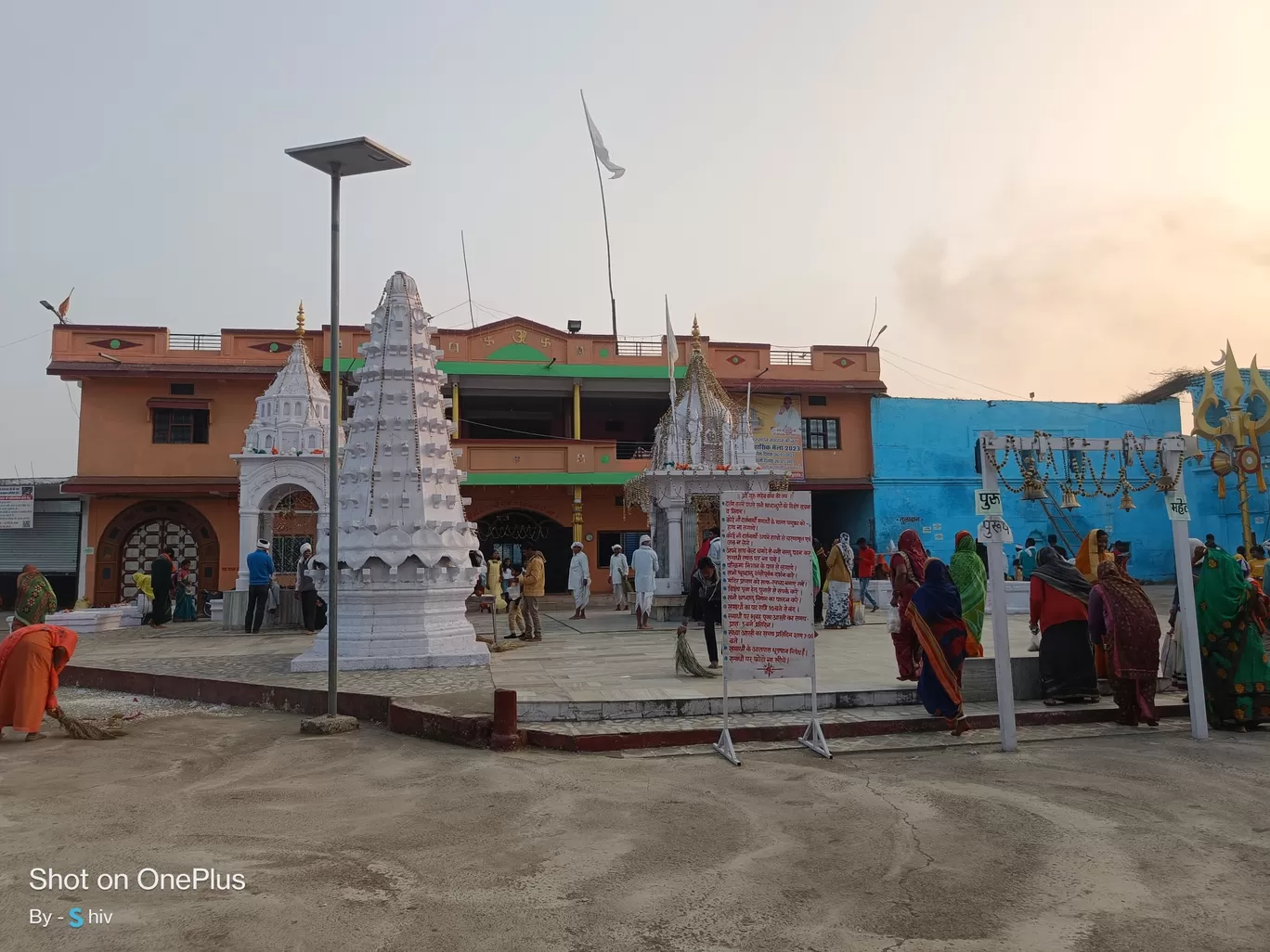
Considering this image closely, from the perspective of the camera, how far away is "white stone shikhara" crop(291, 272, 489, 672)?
10.6 meters

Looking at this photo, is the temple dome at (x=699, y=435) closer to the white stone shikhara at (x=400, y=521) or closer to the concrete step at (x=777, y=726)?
the white stone shikhara at (x=400, y=521)

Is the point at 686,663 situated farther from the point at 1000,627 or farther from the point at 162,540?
the point at 162,540

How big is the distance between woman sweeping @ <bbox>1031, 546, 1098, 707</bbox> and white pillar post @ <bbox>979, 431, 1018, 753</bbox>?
4.58ft

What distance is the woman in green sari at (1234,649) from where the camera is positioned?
702 centimetres

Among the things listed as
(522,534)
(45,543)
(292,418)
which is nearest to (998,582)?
(292,418)

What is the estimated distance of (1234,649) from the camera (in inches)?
279

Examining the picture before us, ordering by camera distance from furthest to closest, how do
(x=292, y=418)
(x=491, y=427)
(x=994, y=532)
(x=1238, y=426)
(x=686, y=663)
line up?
(x=491, y=427) → (x=1238, y=426) → (x=292, y=418) → (x=686, y=663) → (x=994, y=532)

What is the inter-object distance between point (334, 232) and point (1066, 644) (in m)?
7.47

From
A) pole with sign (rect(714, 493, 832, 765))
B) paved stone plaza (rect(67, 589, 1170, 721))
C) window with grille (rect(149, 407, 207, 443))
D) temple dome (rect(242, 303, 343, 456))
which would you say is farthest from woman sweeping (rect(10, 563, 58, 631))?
window with grille (rect(149, 407, 207, 443))

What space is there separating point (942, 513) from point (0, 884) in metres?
25.6

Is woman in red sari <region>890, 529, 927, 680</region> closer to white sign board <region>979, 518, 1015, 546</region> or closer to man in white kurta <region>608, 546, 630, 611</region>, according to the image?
white sign board <region>979, 518, 1015, 546</region>

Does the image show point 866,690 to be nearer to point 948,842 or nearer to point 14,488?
point 948,842

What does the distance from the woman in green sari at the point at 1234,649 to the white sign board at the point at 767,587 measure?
11.1ft

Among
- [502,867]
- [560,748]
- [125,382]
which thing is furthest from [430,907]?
[125,382]
